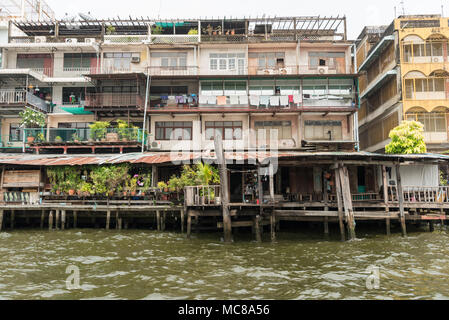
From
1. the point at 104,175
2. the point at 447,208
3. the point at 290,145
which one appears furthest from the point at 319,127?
the point at 104,175

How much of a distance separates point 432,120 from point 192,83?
62.0 feet

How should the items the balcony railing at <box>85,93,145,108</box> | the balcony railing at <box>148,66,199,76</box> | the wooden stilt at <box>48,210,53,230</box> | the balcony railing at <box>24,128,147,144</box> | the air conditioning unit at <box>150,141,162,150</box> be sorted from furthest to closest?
1. the balcony railing at <box>148,66,199,76</box>
2. the balcony railing at <box>85,93,145,108</box>
3. the air conditioning unit at <box>150,141,162,150</box>
4. the balcony railing at <box>24,128,147,144</box>
5. the wooden stilt at <box>48,210,53,230</box>

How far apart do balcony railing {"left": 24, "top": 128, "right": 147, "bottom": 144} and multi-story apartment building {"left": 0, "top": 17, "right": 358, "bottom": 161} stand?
0.63 metres

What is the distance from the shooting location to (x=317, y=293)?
787 cm

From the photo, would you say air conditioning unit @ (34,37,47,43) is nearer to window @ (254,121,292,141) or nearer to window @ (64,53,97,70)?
window @ (64,53,97,70)

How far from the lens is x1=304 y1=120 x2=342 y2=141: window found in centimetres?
2531

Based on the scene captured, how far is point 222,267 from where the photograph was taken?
10.1m

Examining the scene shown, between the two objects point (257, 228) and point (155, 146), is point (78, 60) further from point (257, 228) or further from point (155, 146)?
point (257, 228)

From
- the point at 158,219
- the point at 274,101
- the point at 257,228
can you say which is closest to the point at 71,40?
the point at 274,101

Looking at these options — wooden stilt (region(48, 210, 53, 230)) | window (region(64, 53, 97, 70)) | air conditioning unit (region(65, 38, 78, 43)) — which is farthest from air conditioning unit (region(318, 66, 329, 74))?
wooden stilt (region(48, 210, 53, 230))

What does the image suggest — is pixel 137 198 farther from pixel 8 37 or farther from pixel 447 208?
pixel 8 37

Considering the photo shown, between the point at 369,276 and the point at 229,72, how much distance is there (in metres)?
20.4

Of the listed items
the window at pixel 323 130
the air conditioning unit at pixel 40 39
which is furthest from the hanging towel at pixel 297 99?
the air conditioning unit at pixel 40 39

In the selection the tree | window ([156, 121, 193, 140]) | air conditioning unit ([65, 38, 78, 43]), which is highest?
air conditioning unit ([65, 38, 78, 43])
